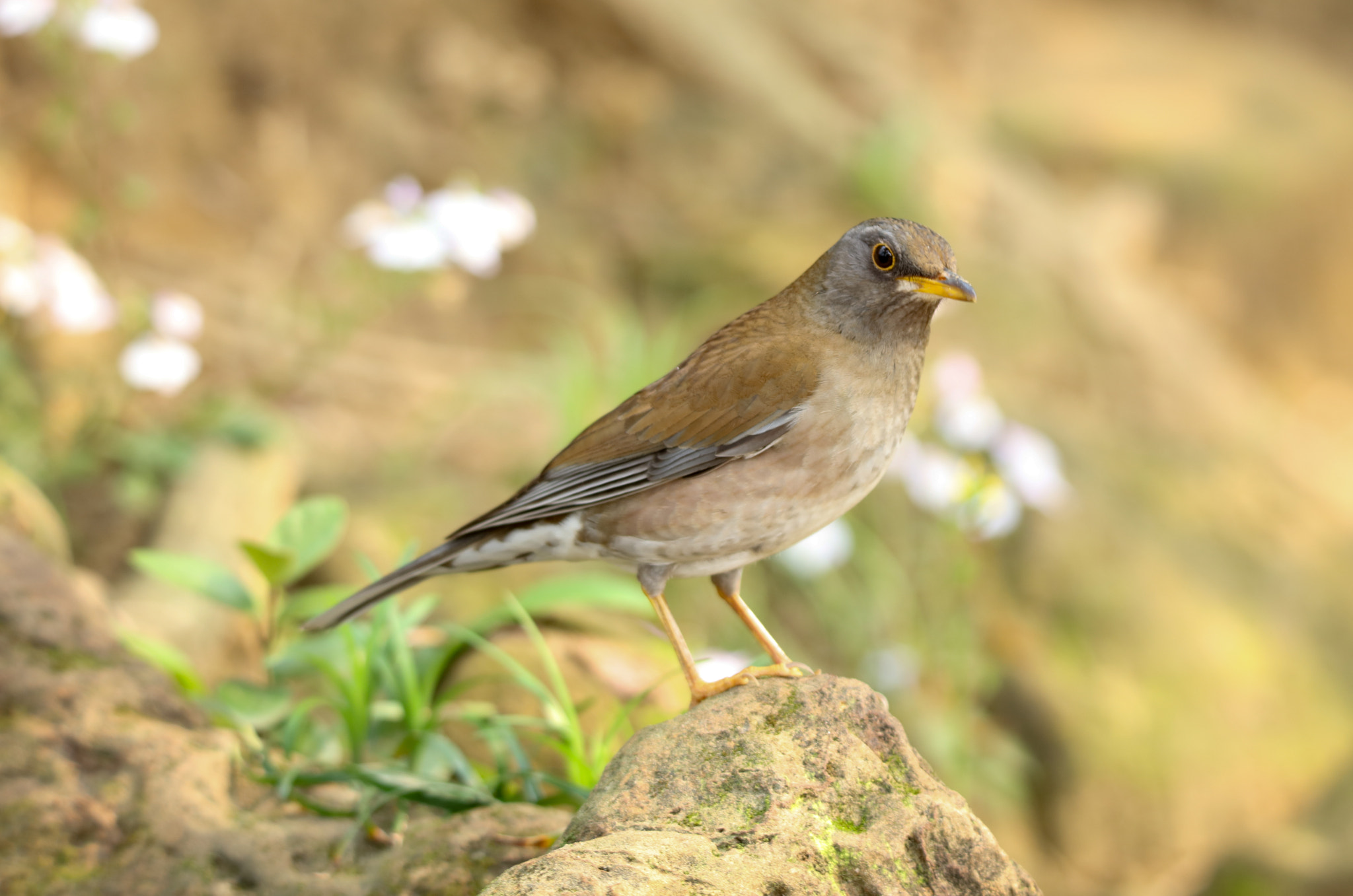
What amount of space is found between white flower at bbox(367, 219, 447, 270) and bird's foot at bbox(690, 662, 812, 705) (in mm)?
2694

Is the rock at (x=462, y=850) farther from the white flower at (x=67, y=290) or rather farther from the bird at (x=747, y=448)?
the white flower at (x=67, y=290)

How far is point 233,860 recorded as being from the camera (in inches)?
110

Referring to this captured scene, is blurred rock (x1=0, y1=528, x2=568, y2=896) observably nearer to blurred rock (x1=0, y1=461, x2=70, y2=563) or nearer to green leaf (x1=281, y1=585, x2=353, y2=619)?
green leaf (x1=281, y1=585, x2=353, y2=619)

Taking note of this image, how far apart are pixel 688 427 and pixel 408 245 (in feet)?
7.46

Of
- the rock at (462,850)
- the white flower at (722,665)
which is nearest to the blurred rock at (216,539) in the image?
the white flower at (722,665)

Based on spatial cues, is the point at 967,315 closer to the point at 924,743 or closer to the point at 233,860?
the point at 924,743

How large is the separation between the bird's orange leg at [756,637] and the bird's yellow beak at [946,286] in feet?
3.03

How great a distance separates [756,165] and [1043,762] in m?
5.24

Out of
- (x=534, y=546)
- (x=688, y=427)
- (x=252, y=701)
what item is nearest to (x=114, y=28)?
(x=252, y=701)

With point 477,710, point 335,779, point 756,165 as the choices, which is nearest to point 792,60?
point 756,165

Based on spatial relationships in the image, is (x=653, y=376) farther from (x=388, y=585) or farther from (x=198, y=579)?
(x=388, y=585)

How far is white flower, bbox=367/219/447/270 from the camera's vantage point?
498 centimetres

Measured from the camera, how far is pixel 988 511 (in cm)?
494

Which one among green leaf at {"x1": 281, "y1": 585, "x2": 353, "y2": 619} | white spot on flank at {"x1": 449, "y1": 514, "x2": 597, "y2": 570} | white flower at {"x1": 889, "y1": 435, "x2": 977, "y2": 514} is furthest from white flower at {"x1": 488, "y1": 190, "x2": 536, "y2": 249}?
white spot on flank at {"x1": 449, "y1": 514, "x2": 597, "y2": 570}
